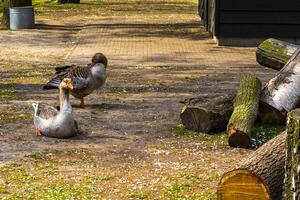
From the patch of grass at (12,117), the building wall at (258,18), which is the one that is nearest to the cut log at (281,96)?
the patch of grass at (12,117)

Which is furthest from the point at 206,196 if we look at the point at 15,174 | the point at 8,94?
the point at 8,94

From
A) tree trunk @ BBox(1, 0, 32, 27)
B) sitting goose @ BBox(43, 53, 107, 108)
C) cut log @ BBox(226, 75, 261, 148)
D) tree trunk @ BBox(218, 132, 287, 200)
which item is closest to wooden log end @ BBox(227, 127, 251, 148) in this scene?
cut log @ BBox(226, 75, 261, 148)

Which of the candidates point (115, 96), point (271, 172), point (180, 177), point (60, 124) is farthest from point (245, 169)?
point (115, 96)

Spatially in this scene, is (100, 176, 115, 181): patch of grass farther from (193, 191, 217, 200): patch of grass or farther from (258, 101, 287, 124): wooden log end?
(258, 101, 287, 124): wooden log end

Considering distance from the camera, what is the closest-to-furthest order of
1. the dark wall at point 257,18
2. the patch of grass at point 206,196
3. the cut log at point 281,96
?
the patch of grass at point 206,196
the cut log at point 281,96
the dark wall at point 257,18

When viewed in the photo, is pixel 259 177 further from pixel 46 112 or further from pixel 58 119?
pixel 46 112

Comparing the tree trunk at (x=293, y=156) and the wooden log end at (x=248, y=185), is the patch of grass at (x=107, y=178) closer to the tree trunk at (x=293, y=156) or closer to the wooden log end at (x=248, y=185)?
the wooden log end at (x=248, y=185)

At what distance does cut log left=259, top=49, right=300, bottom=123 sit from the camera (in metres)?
9.08

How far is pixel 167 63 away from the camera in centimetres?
1528

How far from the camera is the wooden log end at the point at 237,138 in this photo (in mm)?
8242

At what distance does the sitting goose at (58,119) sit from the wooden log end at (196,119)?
4.66ft

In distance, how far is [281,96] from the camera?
910cm

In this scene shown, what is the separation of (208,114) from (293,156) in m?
3.91

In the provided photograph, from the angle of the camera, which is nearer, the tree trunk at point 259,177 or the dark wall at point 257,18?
the tree trunk at point 259,177
